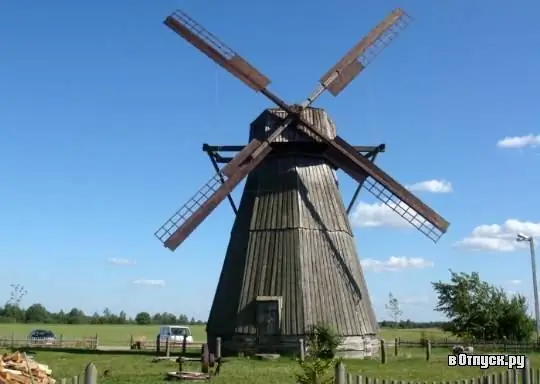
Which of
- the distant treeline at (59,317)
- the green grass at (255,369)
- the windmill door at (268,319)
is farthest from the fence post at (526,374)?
the distant treeline at (59,317)

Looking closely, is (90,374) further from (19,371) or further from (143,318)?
(143,318)

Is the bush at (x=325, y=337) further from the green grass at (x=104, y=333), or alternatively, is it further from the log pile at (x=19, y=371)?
the green grass at (x=104, y=333)

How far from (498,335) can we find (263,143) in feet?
73.2

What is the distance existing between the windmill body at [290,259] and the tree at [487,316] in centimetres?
1587

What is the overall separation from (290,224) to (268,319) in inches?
148

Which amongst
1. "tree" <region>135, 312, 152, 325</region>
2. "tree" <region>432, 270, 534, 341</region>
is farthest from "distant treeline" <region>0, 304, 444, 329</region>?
"tree" <region>432, 270, 534, 341</region>

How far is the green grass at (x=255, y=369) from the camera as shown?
17516 mm

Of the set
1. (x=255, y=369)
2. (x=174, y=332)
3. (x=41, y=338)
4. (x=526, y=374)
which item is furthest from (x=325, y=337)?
(x=41, y=338)

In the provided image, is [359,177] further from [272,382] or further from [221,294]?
[272,382]

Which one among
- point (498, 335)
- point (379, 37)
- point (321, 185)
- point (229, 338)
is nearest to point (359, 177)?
point (321, 185)

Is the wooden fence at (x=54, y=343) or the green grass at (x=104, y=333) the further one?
the green grass at (x=104, y=333)

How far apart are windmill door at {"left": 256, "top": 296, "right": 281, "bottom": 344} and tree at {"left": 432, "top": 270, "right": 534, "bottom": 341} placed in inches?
791

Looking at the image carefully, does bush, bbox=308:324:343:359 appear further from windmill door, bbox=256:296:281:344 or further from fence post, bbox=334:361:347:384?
fence post, bbox=334:361:347:384

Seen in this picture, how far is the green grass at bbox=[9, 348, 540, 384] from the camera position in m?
17.5
